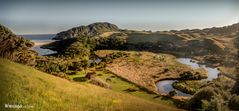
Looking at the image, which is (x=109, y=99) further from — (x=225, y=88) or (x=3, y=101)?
(x=225, y=88)

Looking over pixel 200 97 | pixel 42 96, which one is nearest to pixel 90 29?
pixel 200 97

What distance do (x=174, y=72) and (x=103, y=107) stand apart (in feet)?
78.0

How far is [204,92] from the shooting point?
2356 cm

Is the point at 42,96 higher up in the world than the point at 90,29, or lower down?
lower down

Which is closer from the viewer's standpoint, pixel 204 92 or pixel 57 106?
pixel 57 106

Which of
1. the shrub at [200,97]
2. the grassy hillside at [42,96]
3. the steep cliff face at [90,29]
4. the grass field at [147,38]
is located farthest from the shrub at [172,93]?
the grass field at [147,38]

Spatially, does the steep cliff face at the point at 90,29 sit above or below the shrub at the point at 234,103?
above

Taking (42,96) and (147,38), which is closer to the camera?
(42,96)

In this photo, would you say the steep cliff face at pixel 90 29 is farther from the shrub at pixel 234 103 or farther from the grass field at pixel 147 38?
the grass field at pixel 147 38

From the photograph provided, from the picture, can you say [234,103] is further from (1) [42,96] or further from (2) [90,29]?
(2) [90,29]

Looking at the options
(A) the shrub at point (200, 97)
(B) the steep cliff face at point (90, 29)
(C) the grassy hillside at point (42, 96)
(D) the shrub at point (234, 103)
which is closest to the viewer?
(C) the grassy hillside at point (42, 96)

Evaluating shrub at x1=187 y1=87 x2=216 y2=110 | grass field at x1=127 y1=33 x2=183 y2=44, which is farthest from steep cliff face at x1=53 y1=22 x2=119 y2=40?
grass field at x1=127 y1=33 x2=183 y2=44

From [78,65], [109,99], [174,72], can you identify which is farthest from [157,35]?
[109,99]

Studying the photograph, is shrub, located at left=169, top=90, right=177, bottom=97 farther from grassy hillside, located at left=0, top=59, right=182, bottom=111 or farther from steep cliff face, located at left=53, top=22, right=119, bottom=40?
grassy hillside, located at left=0, top=59, right=182, bottom=111
